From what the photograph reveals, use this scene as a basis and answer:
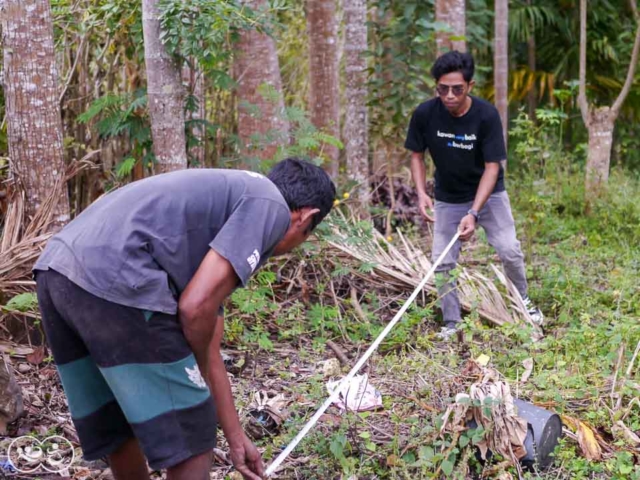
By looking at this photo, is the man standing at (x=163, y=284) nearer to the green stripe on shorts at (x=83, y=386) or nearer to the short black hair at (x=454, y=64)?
the green stripe on shorts at (x=83, y=386)

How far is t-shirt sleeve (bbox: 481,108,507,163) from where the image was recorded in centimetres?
539

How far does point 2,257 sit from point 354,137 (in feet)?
13.9

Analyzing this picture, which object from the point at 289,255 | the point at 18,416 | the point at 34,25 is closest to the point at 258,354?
the point at 289,255

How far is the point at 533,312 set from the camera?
19.1 feet

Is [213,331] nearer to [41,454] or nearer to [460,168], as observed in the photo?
[41,454]

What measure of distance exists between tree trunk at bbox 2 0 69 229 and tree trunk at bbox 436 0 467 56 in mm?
4215

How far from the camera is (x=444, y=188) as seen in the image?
568cm

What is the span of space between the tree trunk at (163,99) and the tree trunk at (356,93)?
2974 millimetres

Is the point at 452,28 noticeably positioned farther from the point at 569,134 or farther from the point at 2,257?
the point at 569,134

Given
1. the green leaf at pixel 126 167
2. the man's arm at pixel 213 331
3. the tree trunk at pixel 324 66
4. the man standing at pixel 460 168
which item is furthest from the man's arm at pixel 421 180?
the man's arm at pixel 213 331

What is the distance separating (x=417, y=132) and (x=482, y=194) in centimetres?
72

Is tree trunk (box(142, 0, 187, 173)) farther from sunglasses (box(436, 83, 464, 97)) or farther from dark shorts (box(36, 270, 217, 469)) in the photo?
dark shorts (box(36, 270, 217, 469))

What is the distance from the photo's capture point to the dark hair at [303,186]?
9.20 ft

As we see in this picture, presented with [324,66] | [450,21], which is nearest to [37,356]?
[324,66]
